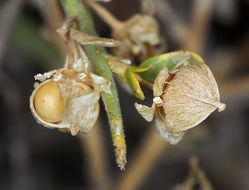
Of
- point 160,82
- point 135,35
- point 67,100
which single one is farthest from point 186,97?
point 135,35

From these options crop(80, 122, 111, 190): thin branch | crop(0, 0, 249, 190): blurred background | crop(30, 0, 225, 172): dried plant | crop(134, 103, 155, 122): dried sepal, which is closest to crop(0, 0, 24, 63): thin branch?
crop(0, 0, 249, 190): blurred background

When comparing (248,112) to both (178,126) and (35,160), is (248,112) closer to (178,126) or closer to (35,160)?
(35,160)

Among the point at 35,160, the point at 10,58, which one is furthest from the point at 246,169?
the point at 10,58

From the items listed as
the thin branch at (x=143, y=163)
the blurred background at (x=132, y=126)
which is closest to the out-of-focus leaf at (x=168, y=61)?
the blurred background at (x=132, y=126)

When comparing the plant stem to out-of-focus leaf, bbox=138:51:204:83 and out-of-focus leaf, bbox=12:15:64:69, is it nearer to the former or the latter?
out-of-focus leaf, bbox=138:51:204:83

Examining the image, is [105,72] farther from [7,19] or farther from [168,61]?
[7,19]

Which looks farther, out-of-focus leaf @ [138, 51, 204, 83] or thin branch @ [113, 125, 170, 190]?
thin branch @ [113, 125, 170, 190]
